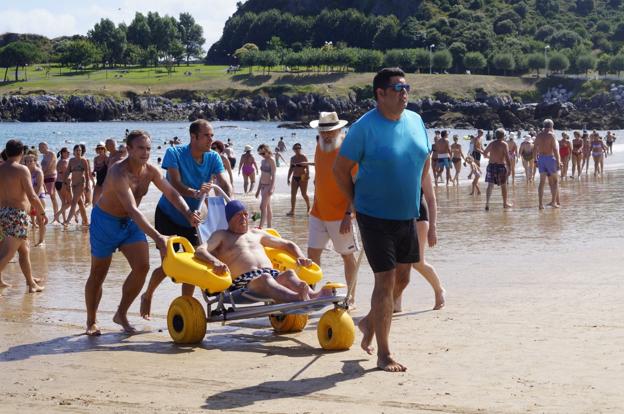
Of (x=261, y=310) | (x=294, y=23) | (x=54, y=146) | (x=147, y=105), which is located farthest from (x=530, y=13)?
(x=261, y=310)

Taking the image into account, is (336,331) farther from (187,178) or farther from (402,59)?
(402,59)

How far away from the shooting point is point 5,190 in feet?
32.4

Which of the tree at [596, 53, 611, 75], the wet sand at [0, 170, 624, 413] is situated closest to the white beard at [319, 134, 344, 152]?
the wet sand at [0, 170, 624, 413]

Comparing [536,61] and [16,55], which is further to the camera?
[16,55]

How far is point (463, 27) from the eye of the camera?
16450cm

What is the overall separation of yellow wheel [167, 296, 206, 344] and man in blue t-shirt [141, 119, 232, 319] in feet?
1.94

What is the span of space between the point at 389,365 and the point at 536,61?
140412mm

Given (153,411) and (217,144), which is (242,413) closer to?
(153,411)

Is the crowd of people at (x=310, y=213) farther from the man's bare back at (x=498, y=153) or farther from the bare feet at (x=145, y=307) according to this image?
the man's bare back at (x=498, y=153)

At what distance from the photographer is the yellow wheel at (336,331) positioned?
22.0ft

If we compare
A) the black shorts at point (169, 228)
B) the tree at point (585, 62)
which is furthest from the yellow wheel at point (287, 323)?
the tree at point (585, 62)

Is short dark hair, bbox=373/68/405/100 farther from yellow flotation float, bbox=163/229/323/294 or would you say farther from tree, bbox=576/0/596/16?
tree, bbox=576/0/596/16

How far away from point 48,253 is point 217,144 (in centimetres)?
375

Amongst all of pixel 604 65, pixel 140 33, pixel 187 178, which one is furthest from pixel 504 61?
pixel 187 178
